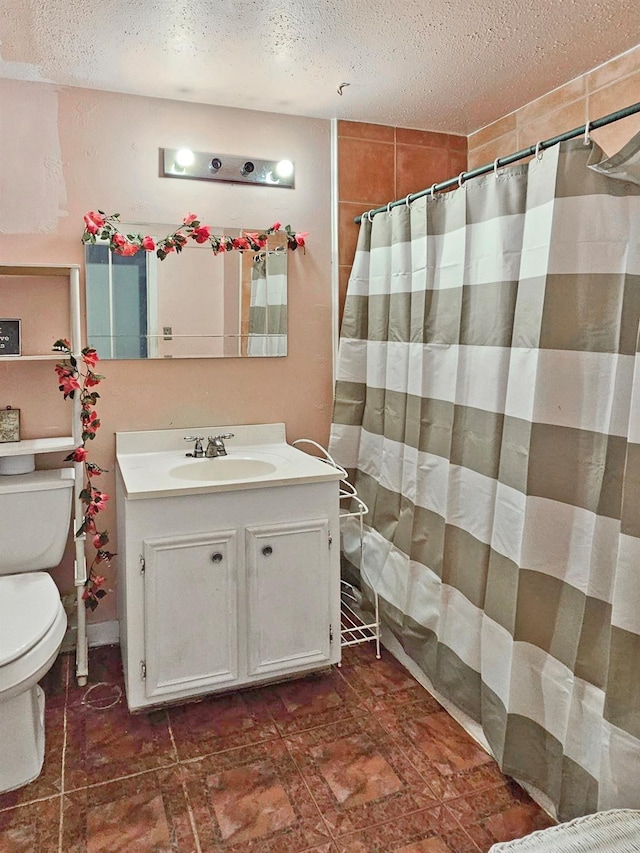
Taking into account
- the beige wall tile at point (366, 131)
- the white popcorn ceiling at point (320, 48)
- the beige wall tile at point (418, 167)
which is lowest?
the beige wall tile at point (418, 167)

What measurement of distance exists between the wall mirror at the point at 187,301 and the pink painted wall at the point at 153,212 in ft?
0.18

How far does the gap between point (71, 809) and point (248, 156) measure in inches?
91.1

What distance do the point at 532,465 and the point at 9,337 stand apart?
1.80 metres

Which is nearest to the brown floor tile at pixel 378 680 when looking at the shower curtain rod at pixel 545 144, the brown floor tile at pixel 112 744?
the brown floor tile at pixel 112 744

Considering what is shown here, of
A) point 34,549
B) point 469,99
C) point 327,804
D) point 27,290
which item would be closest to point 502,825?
point 327,804

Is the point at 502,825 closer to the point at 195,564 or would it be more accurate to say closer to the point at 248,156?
the point at 195,564

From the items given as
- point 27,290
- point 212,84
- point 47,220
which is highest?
point 212,84

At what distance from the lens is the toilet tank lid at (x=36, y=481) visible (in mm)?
2131

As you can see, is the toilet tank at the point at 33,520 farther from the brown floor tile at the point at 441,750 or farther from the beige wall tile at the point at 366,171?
the beige wall tile at the point at 366,171

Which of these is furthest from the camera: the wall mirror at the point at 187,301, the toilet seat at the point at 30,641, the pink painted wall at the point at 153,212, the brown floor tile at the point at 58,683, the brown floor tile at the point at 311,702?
the wall mirror at the point at 187,301

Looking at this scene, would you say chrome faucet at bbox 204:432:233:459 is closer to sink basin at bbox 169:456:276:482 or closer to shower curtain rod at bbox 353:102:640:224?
sink basin at bbox 169:456:276:482

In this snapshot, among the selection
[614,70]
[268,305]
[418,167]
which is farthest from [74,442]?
[614,70]

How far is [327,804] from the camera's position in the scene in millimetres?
1704

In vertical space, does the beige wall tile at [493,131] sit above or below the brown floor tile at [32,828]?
above
